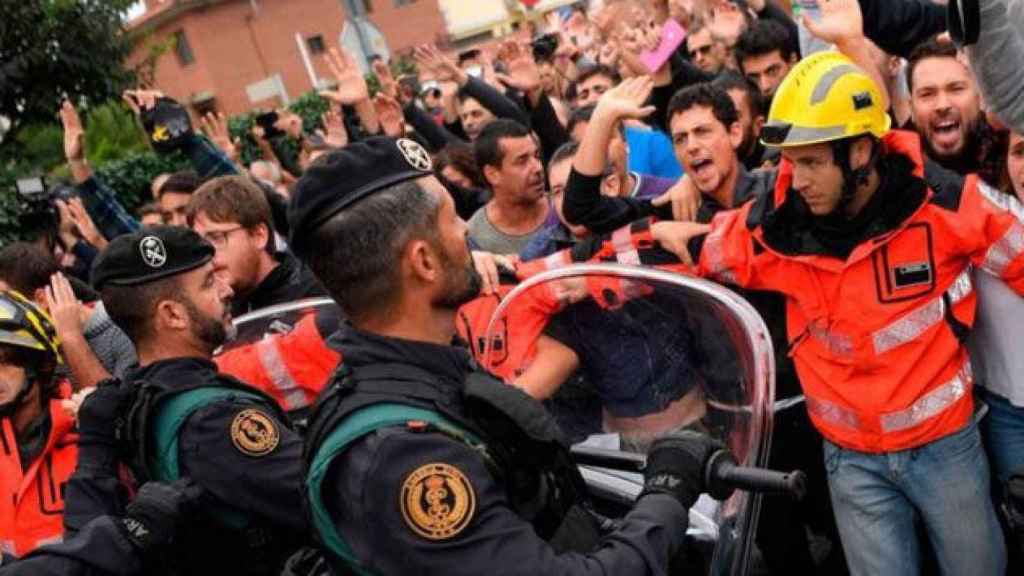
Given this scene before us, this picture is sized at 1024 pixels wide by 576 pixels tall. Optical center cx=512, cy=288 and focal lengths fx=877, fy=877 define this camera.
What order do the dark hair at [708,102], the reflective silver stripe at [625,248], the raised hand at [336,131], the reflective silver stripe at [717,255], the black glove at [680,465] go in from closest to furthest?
the black glove at [680,465]
the reflective silver stripe at [717,255]
the reflective silver stripe at [625,248]
the dark hair at [708,102]
the raised hand at [336,131]

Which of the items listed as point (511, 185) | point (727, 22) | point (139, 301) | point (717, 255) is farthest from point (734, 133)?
point (727, 22)

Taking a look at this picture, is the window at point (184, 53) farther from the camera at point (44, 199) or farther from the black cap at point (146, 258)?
the black cap at point (146, 258)

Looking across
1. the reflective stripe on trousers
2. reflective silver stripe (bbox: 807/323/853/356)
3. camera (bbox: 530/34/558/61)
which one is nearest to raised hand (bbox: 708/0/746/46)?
camera (bbox: 530/34/558/61)

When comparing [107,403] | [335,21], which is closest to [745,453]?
[107,403]

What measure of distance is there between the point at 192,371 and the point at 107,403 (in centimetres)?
29

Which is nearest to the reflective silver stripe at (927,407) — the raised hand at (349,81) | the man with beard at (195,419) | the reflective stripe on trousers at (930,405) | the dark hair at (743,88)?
the reflective stripe on trousers at (930,405)

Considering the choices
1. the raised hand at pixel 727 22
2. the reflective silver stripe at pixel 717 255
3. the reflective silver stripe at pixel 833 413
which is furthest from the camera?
the raised hand at pixel 727 22

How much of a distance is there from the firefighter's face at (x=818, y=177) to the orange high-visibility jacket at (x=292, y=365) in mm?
1622

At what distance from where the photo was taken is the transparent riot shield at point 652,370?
1.86 meters

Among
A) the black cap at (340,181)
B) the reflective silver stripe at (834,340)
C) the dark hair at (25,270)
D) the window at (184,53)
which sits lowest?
the reflective silver stripe at (834,340)

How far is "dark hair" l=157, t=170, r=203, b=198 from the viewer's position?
5379mm

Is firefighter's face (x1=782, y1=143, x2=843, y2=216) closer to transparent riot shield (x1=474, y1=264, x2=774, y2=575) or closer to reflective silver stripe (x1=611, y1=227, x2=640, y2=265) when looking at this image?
reflective silver stripe (x1=611, y1=227, x2=640, y2=265)

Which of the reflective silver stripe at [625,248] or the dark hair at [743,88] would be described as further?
the dark hair at [743,88]

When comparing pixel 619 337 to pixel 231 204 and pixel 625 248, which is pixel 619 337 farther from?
pixel 231 204
